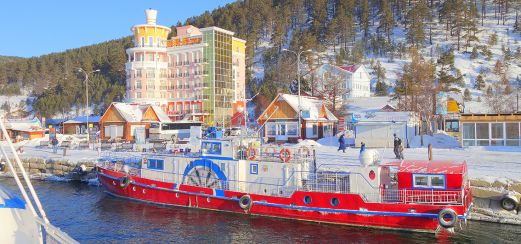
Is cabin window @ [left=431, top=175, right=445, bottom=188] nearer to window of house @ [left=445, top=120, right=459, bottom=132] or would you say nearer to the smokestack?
window of house @ [left=445, top=120, right=459, bottom=132]

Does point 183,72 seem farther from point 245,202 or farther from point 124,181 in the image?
point 245,202

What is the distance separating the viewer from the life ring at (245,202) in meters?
23.9

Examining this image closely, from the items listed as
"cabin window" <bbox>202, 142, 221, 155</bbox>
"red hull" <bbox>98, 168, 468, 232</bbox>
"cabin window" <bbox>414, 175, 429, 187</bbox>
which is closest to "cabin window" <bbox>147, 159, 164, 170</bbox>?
"red hull" <bbox>98, 168, 468, 232</bbox>

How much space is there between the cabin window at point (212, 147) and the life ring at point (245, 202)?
131 inches

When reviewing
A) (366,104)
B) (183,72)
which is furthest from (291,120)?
(183,72)

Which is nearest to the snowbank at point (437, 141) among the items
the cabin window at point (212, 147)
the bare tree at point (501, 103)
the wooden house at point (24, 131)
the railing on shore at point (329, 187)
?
the railing on shore at point (329, 187)

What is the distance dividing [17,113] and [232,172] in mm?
122522

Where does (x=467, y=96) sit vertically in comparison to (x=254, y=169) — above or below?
above

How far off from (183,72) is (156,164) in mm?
64551

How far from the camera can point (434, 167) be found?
21.3 m

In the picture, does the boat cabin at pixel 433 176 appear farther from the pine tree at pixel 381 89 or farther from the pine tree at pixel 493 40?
the pine tree at pixel 493 40

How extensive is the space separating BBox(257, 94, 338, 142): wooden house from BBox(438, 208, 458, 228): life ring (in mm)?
29641

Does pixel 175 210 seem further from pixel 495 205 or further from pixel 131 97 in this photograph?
pixel 131 97

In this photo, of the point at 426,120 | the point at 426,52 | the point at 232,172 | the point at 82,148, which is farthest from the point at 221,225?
the point at 426,52
